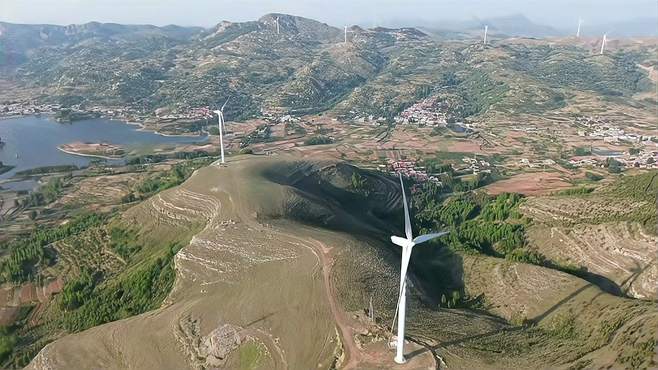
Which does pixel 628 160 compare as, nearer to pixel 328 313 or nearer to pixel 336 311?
pixel 336 311

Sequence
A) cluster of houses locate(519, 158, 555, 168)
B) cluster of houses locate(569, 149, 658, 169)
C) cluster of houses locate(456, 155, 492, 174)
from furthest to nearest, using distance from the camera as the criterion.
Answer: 1. cluster of houses locate(519, 158, 555, 168)
2. cluster of houses locate(456, 155, 492, 174)
3. cluster of houses locate(569, 149, 658, 169)

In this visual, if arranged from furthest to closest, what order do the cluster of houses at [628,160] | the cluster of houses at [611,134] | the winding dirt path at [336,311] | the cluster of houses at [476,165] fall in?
the cluster of houses at [611,134] < the cluster of houses at [476,165] < the cluster of houses at [628,160] < the winding dirt path at [336,311]

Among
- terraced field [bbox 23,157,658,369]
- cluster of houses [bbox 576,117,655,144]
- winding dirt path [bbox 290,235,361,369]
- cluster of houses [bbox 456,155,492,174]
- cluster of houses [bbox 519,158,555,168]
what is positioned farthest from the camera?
cluster of houses [bbox 576,117,655,144]

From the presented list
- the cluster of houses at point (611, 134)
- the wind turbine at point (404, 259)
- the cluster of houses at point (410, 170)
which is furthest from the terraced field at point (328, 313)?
the cluster of houses at point (611, 134)

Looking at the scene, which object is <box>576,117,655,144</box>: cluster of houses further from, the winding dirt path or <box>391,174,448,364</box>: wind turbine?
<box>391,174,448,364</box>: wind turbine

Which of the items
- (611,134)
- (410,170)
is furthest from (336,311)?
(611,134)

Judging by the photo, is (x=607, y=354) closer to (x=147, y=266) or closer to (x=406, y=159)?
(x=147, y=266)

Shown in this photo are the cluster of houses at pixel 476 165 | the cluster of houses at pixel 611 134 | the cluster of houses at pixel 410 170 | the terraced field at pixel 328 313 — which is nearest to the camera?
the terraced field at pixel 328 313

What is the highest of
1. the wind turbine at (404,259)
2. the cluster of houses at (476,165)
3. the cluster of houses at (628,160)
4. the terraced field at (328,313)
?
the wind turbine at (404,259)

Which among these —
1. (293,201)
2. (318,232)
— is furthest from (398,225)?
(318,232)

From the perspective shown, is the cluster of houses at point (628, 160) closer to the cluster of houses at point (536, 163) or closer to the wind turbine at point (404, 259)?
the cluster of houses at point (536, 163)

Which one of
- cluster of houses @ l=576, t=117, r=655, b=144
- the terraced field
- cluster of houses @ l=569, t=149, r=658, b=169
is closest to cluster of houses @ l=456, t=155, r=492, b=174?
cluster of houses @ l=569, t=149, r=658, b=169
